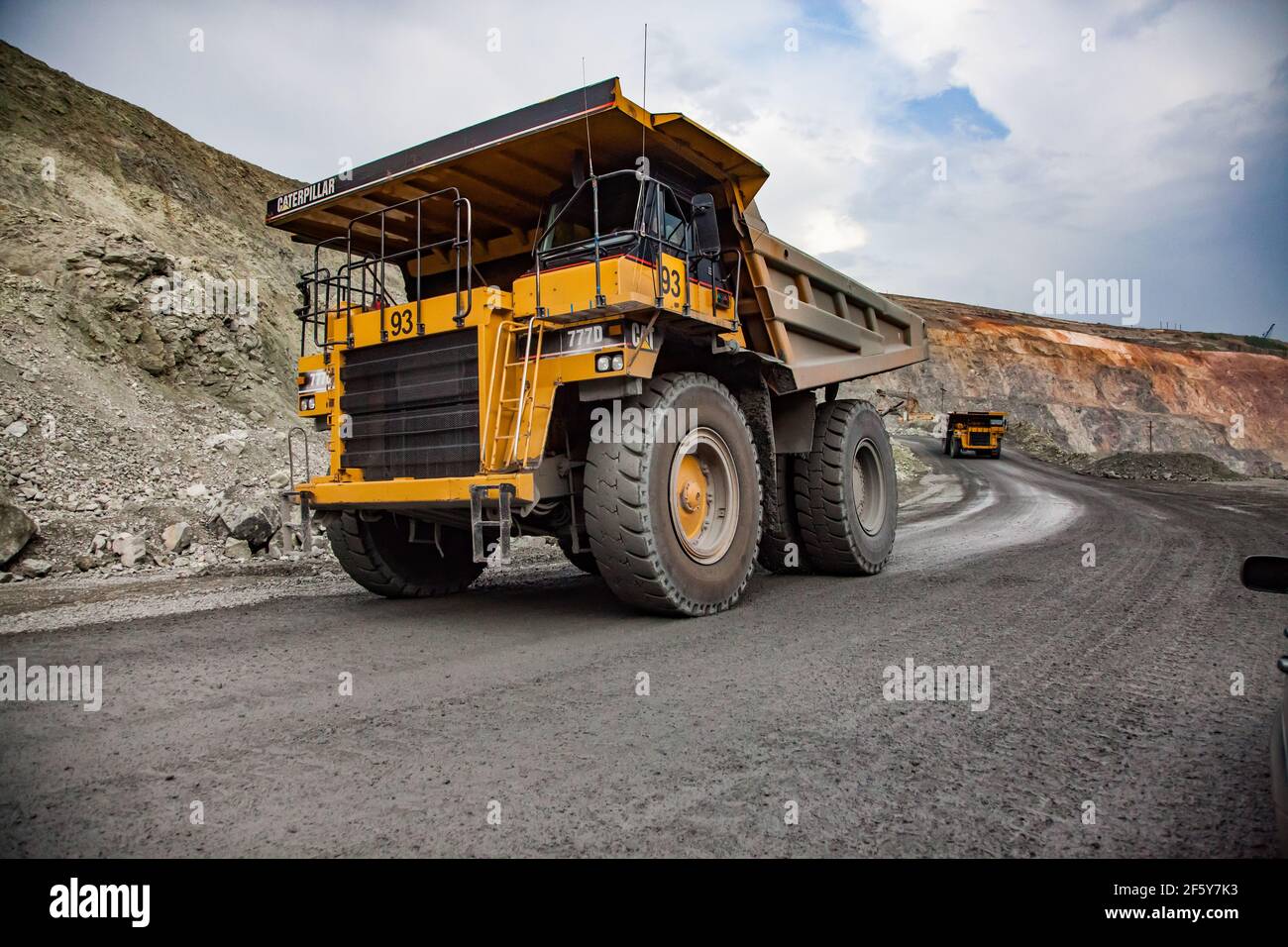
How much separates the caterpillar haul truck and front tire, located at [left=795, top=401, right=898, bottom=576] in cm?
17

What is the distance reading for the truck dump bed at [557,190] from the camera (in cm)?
546

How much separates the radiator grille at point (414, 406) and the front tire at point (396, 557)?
1.97 feet

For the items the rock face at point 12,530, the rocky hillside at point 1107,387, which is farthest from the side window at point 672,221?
the rocky hillside at point 1107,387

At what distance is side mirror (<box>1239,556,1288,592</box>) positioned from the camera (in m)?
2.20

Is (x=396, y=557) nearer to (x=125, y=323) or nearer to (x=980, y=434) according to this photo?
(x=125, y=323)

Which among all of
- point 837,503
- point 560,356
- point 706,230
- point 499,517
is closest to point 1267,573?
point 499,517

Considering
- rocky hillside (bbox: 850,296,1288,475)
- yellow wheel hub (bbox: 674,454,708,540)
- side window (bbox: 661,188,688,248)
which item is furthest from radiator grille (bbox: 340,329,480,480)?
rocky hillside (bbox: 850,296,1288,475)

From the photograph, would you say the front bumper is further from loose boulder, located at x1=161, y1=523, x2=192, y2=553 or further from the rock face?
the rock face

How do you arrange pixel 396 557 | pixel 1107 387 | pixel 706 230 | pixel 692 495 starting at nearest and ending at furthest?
1. pixel 692 495
2. pixel 706 230
3. pixel 396 557
4. pixel 1107 387

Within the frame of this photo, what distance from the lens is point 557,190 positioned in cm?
618

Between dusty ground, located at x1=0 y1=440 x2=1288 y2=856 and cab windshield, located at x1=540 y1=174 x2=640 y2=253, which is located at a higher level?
cab windshield, located at x1=540 y1=174 x2=640 y2=253

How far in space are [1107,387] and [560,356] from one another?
5902cm

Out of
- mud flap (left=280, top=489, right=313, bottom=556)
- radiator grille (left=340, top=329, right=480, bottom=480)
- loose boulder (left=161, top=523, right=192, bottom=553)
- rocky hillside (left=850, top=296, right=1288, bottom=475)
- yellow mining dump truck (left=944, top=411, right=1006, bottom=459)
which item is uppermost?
rocky hillside (left=850, top=296, right=1288, bottom=475)

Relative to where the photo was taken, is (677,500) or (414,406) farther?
(414,406)
